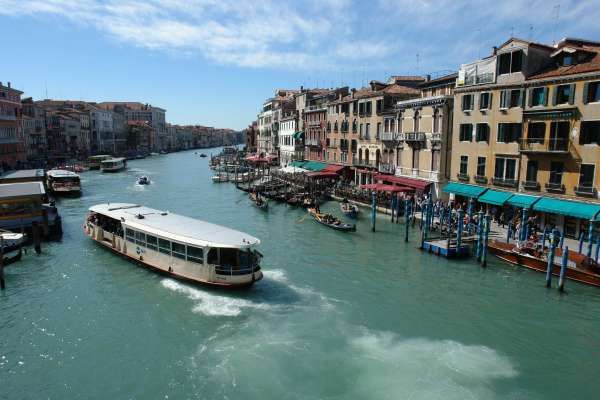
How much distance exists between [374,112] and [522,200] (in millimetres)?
21969

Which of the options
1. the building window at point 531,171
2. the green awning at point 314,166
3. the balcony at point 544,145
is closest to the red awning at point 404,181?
the building window at point 531,171

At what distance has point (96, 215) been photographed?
94.5 ft

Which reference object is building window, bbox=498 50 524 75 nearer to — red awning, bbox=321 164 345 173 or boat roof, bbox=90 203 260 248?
boat roof, bbox=90 203 260 248

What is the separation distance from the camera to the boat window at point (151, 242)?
73.2 ft

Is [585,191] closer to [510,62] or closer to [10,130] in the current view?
[510,62]

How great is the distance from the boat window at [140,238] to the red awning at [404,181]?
24.1 m

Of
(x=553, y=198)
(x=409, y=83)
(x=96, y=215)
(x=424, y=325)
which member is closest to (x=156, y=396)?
(x=424, y=325)

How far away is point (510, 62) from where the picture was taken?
30.3m

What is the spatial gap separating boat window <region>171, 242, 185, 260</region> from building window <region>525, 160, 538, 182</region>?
896 inches

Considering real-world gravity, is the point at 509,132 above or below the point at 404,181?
above

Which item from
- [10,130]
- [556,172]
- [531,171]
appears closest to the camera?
[556,172]

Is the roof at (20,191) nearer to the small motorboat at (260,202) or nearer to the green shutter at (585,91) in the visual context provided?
the small motorboat at (260,202)

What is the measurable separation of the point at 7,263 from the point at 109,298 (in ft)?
27.0

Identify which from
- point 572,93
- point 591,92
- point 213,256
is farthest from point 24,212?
point 591,92
